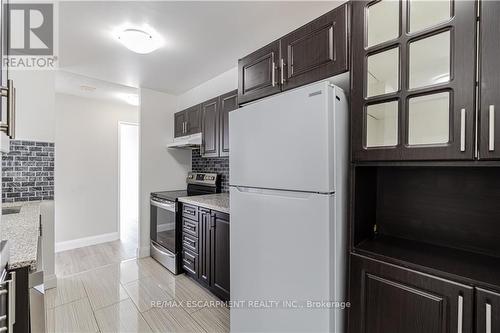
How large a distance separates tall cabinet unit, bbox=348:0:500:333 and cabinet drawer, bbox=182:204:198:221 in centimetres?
178

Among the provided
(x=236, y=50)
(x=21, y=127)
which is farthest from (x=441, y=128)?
(x=21, y=127)

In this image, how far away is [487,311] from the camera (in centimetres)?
88

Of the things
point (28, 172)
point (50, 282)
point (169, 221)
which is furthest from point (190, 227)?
point (28, 172)

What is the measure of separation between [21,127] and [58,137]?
139cm

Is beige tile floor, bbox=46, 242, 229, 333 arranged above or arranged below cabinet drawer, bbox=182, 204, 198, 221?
below

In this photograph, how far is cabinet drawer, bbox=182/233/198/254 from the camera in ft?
8.71

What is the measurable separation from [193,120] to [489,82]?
2.97 m

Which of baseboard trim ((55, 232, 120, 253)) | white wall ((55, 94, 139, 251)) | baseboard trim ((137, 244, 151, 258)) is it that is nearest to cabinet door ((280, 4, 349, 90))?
baseboard trim ((137, 244, 151, 258))

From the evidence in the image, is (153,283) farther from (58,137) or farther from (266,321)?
(58,137)

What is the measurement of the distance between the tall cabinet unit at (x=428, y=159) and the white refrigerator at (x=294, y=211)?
4.5 inches

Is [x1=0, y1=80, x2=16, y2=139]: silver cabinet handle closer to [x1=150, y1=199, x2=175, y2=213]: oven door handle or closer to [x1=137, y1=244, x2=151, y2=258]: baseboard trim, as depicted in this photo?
[x1=150, y1=199, x2=175, y2=213]: oven door handle

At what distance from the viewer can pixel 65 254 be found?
3551 mm

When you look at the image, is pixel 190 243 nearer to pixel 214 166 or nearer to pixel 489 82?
pixel 214 166

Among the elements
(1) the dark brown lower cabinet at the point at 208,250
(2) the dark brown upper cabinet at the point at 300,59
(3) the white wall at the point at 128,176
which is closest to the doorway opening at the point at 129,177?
A: (3) the white wall at the point at 128,176
